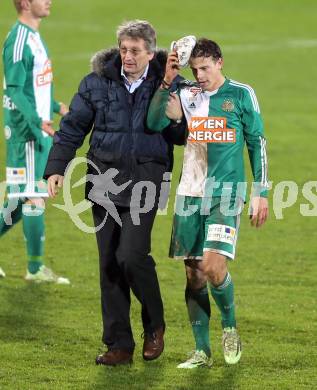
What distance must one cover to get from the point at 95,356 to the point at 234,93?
2.17 m

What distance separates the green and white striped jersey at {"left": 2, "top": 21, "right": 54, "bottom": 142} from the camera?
1147cm

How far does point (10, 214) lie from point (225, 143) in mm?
3461

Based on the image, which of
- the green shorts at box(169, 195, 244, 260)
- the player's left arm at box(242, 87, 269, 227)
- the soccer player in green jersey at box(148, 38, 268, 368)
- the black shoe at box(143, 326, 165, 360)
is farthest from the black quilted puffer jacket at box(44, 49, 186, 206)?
the black shoe at box(143, 326, 165, 360)

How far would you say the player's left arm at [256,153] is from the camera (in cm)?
884

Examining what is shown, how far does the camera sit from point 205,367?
30.0ft

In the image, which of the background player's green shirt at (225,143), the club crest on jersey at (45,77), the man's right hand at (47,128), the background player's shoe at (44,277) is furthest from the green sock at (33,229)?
the background player's green shirt at (225,143)

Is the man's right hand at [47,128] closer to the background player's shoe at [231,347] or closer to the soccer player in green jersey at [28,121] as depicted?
the soccer player in green jersey at [28,121]

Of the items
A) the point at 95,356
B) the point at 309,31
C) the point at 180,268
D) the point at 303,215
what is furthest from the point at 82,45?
the point at 95,356

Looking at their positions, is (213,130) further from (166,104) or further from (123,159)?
(123,159)

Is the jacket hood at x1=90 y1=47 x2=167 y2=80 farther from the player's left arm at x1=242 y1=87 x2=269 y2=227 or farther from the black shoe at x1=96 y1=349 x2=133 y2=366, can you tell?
the black shoe at x1=96 y1=349 x2=133 y2=366

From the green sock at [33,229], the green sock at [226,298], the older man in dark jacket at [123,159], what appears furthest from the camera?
the green sock at [33,229]

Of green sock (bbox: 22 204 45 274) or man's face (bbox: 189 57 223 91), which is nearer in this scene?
man's face (bbox: 189 57 223 91)

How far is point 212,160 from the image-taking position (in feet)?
29.2

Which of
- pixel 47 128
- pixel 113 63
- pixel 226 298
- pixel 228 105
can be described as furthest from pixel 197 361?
pixel 47 128
